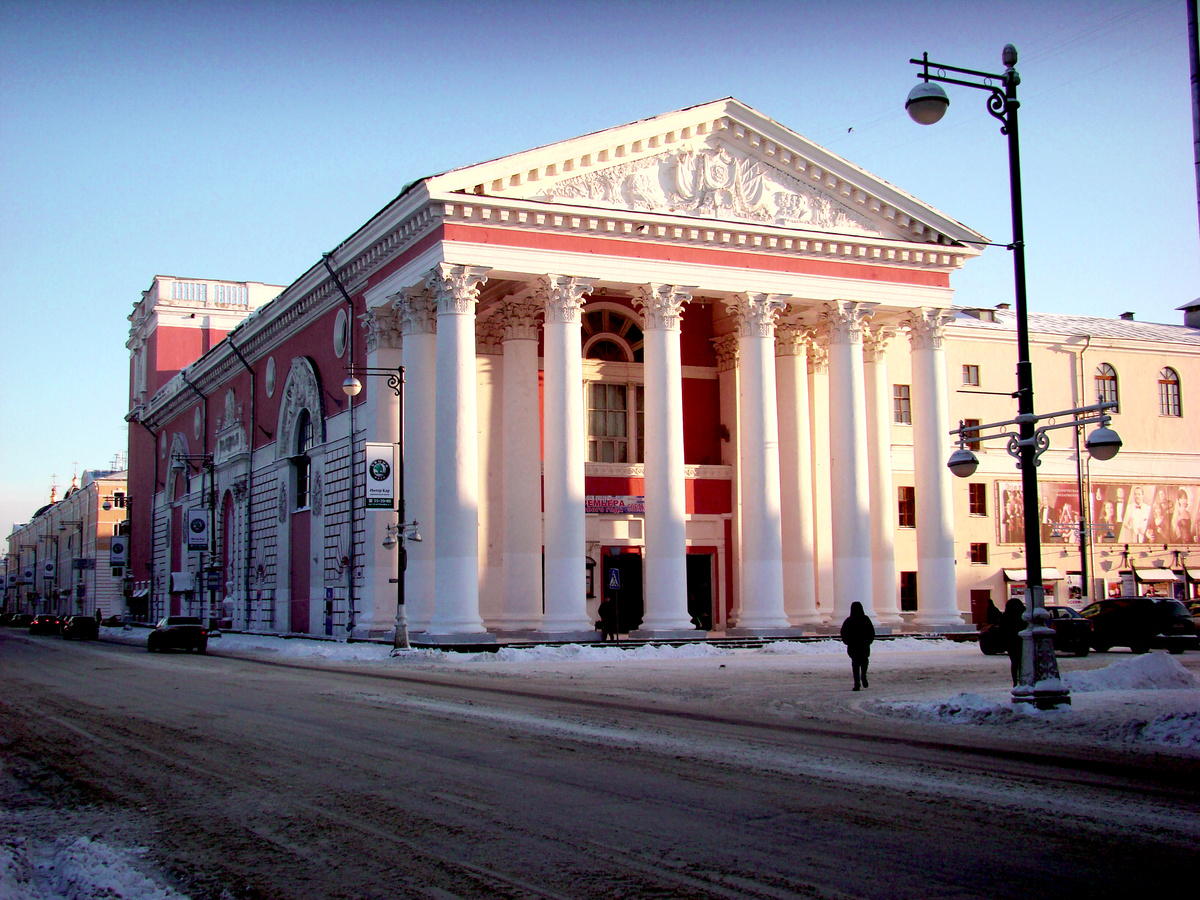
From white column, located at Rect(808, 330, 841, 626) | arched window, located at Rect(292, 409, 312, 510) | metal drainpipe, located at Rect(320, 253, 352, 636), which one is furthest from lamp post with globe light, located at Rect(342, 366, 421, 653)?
white column, located at Rect(808, 330, 841, 626)

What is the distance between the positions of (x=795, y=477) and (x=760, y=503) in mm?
4810

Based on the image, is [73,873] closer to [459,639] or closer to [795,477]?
[459,639]

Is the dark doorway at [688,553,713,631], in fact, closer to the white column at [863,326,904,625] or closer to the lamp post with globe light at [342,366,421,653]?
the white column at [863,326,904,625]

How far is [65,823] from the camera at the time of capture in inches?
344

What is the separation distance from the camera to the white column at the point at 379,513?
3559 cm

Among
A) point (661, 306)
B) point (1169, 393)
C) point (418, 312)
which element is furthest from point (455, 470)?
point (1169, 393)

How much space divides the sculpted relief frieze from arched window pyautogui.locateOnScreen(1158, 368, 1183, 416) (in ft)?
68.3

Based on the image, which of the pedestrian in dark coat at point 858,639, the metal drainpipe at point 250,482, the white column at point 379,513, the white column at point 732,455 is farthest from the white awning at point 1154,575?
the metal drainpipe at point 250,482

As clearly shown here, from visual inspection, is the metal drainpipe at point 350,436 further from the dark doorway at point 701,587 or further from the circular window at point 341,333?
the dark doorway at point 701,587

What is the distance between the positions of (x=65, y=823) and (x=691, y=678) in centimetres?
1519

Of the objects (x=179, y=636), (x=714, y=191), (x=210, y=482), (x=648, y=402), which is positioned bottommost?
(x=179, y=636)

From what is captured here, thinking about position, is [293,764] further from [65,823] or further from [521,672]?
[521,672]

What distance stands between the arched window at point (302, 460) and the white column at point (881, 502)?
2080cm

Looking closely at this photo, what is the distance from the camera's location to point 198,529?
55281mm
